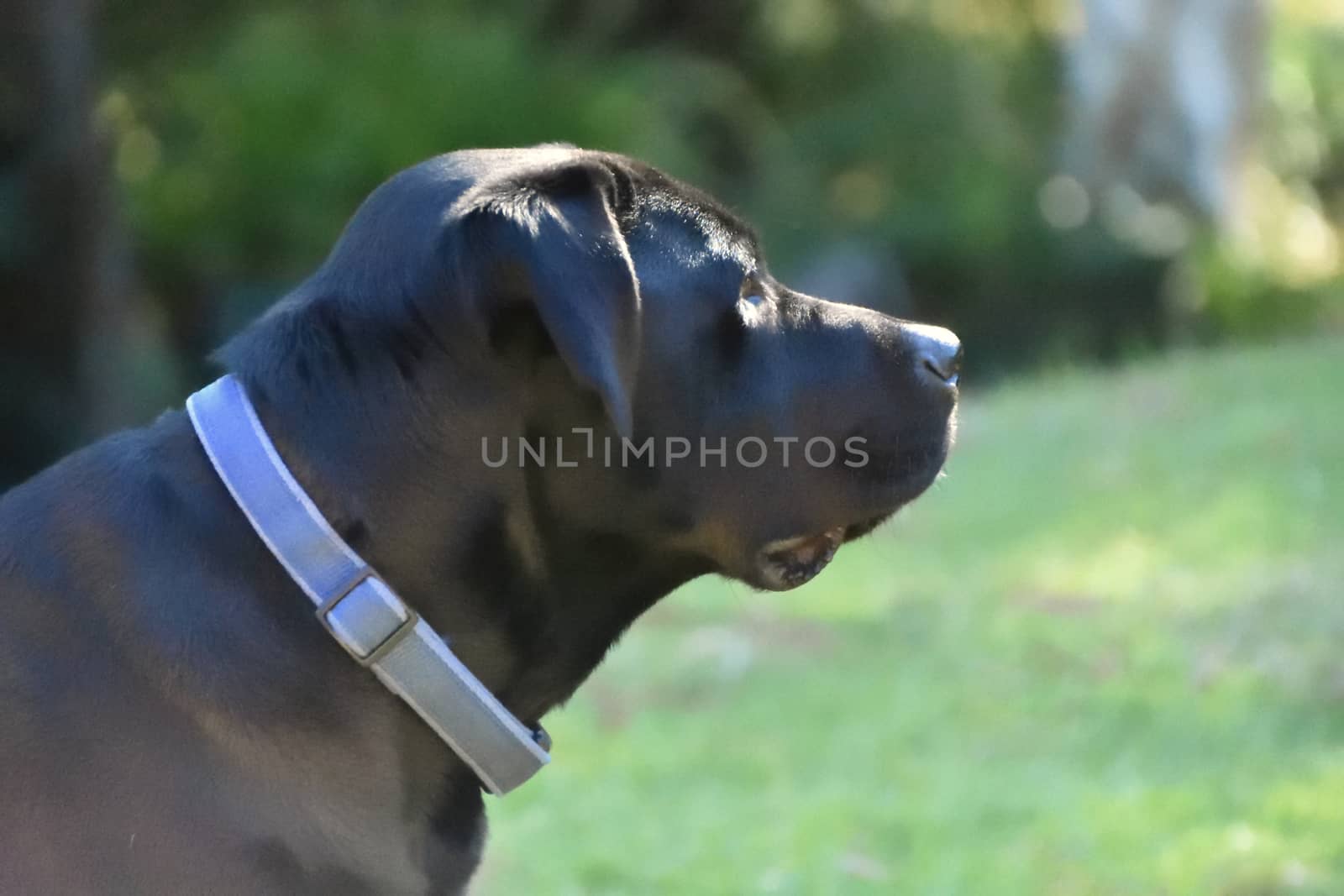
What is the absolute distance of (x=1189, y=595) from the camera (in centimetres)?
Result: 572

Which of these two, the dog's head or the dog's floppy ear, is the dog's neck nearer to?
the dog's head

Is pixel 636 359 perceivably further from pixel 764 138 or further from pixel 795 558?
pixel 764 138

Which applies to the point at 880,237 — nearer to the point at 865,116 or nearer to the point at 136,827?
the point at 865,116

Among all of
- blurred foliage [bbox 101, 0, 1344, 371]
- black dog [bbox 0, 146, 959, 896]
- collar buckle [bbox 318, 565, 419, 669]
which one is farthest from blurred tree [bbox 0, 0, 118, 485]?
collar buckle [bbox 318, 565, 419, 669]

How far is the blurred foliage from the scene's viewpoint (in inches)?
396

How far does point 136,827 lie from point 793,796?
2.57m

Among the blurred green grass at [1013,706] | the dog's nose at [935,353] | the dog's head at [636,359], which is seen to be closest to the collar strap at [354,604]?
the dog's head at [636,359]

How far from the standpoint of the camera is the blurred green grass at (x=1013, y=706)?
3.74 metres

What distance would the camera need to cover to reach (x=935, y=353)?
2.53 m

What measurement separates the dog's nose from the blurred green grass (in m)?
1.52

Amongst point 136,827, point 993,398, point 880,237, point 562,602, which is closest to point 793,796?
point 562,602

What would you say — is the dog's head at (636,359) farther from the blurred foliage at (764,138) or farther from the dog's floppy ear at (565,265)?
the blurred foliage at (764,138)

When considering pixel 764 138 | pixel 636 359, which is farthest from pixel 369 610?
pixel 764 138

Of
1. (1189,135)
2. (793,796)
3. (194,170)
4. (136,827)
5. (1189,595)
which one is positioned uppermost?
(136,827)
